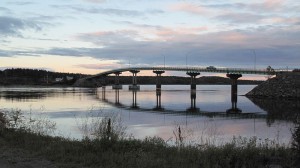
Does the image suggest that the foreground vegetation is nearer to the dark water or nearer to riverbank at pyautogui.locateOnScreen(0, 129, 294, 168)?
riverbank at pyautogui.locateOnScreen(0, 129, 294, 168)

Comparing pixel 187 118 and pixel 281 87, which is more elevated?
pixel 281 87

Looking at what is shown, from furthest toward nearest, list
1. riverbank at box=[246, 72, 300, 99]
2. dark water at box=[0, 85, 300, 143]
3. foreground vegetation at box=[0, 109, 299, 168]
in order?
riverbank at box=[246, 72, 300, 99]
dark water at box=[0, 85, 300, 143]
foreground vegetation at box=[0, 109, 299, 168]

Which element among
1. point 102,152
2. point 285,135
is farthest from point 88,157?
point 285,135

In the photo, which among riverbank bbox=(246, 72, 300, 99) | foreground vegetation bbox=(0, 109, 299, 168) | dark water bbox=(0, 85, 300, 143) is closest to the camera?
foreground vegetation bbox=(0, 109, 299, 168)

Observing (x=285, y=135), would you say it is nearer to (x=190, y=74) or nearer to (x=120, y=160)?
(x=120, y=160)

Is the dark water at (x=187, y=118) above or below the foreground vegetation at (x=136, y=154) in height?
below

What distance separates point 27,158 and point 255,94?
107m

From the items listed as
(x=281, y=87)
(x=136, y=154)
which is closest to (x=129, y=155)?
(x=136, y=154)

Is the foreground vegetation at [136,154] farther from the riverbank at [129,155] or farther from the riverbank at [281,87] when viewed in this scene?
the riverbank at [281,87]

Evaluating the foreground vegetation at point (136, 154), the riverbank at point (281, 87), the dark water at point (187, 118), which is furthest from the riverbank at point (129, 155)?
the riverbank at point (281, 87)

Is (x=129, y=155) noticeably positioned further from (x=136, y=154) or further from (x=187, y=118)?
(x=187, y=118)

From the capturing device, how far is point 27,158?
12.9 metres

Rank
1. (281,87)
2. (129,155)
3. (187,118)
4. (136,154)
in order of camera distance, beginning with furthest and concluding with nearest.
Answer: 1. (281,87)
2. (187,118)
3. (136,154)
4. (129,155)

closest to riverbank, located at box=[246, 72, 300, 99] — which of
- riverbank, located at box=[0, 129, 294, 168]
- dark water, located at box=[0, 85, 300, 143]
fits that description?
dark water, located at box=[0, 85, 300, 143]
